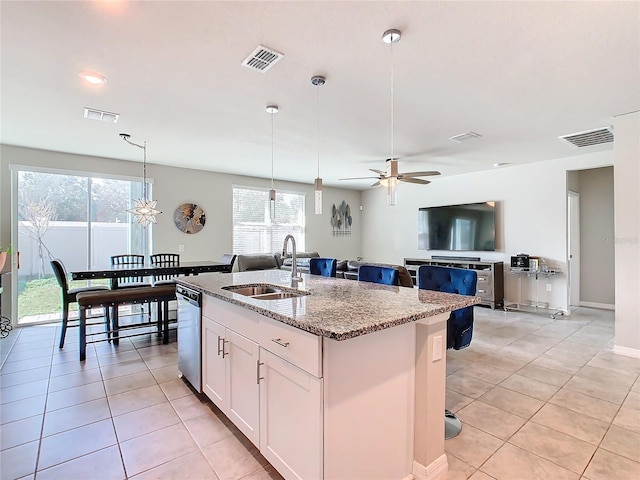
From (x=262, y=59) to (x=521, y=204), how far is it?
5.42m

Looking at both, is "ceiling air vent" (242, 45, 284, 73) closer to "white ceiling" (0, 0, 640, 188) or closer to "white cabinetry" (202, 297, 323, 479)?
"white ceiling" (0, 0, 640, 188)

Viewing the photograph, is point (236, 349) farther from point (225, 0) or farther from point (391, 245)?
point (391, 245)

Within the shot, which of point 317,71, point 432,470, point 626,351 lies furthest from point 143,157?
point 626,351

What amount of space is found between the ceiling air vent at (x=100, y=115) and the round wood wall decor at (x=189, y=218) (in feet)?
8.43

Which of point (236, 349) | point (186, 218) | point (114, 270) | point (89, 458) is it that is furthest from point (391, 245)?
point (89, 458)

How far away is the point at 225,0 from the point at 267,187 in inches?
214

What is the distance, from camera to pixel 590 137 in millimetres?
4156

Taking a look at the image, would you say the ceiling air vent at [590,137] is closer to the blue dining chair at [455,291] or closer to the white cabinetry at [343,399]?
the blue dining chair at [455,291]

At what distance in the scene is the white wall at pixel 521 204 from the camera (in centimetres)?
539

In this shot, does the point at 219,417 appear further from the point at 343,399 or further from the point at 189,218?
the point at 189,218

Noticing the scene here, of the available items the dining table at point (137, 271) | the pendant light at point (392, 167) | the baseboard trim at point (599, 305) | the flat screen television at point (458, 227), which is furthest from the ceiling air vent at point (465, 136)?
the baseboard trim at point (599, 305)

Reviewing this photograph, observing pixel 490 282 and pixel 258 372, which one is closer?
pixel 258 372

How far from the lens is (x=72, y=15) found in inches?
74.1

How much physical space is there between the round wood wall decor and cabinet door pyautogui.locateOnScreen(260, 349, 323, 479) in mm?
4841
